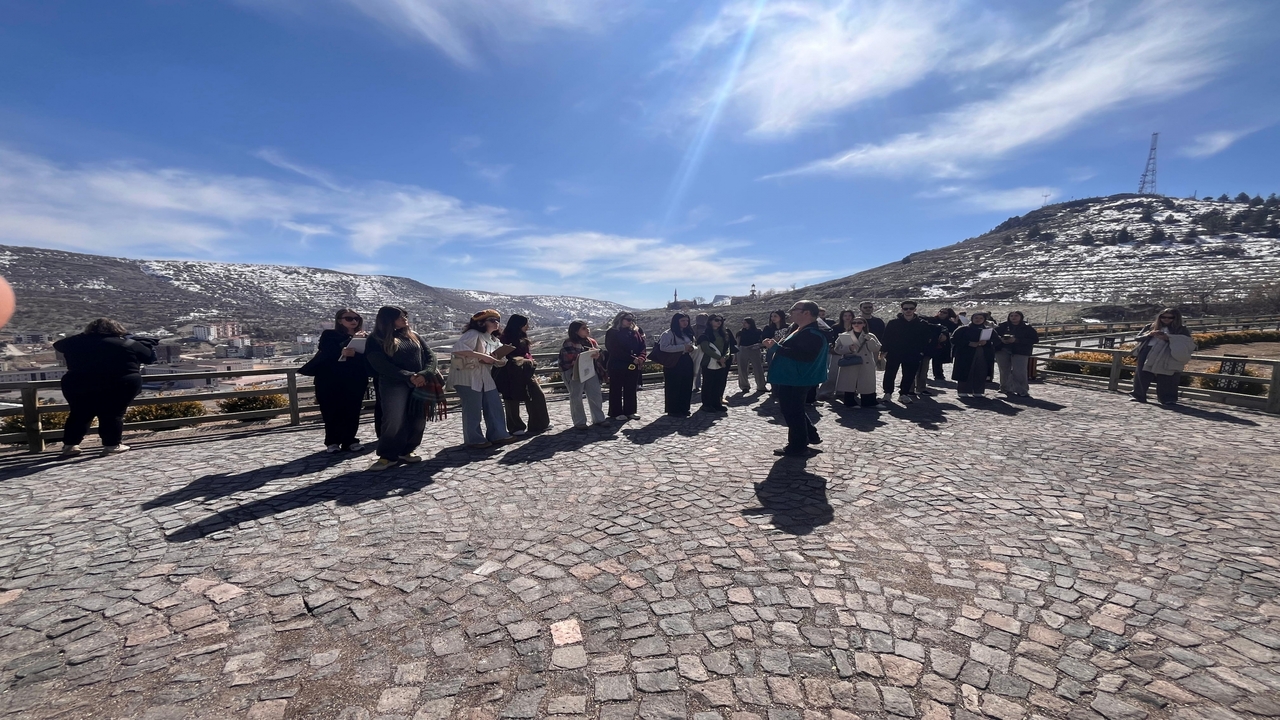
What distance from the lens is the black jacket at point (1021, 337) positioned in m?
9.98

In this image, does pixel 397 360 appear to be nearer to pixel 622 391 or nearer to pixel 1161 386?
pixel 622 391

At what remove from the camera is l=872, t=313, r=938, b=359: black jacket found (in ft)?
31.1

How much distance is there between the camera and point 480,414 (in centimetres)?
673

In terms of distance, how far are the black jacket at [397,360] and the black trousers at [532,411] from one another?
1.81 m

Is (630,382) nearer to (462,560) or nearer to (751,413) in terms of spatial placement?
(751,413)

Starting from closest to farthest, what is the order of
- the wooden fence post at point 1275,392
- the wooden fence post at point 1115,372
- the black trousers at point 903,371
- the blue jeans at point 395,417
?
1. the blue jeans at point 395,417
2. the wooden fence post at point 1275,392
3. the black trousers at point 903,371
4. the wooden fence post at point 1115,372

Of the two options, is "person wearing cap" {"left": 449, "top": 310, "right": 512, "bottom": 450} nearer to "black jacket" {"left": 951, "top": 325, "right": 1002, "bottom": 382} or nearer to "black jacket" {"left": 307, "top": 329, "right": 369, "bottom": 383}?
"black jacket" {"left": 307, "top": 329, "right": 369, "bottom": 383}

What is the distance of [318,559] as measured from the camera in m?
3.57

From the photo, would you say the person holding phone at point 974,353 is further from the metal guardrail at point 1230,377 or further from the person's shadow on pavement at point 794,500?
the person's shadow on pavement at point 794,500

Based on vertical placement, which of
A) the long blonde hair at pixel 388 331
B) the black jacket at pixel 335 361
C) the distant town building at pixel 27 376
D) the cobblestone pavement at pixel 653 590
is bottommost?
the cobblestone pavement at pixel 653 590

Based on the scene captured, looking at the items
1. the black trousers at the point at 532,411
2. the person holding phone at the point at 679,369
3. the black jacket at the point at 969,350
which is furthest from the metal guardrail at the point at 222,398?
Answer: the person holding phone at the point at 679,369

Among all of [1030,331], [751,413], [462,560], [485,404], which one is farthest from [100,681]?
[1030,331]

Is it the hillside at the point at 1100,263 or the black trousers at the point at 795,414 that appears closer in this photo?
the black trousers at the point at 795,414

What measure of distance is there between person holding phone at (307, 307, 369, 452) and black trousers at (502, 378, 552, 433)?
2.04 m
